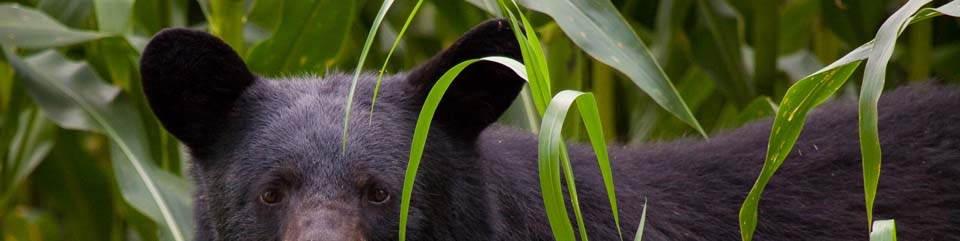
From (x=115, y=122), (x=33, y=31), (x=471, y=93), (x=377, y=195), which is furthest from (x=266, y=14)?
(x=377, y=195)

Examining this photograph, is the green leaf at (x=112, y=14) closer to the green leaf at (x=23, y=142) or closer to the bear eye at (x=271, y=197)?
the green leaf at (x=23, y=142)

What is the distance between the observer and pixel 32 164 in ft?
17.1

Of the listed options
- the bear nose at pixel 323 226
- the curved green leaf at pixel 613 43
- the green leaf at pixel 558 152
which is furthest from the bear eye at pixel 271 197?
the curved green leaf at pixel 613 43

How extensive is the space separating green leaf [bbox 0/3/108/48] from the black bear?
1030mm

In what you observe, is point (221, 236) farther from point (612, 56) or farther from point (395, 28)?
point (395, 28)

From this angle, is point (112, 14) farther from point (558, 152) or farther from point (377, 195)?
point (558, 152)

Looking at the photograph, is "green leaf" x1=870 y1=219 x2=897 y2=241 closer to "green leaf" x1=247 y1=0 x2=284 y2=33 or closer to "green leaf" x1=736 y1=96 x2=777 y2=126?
"green leaf" x1=736 y1=96 x2=777 y2=126

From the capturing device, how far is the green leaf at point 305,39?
15.2 feet

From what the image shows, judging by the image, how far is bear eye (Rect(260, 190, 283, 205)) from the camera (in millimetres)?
3227

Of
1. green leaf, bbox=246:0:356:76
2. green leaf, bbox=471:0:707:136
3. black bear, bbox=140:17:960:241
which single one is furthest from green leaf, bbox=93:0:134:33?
green leaf, bbox=471:0:707:136

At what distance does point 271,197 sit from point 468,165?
498 mm

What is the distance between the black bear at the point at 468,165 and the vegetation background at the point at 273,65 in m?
0.51

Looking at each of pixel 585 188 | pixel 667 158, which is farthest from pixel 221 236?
pixel 667 158

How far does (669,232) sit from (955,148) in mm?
857
